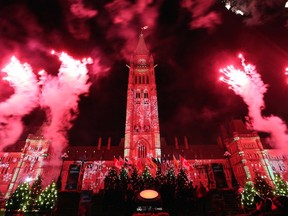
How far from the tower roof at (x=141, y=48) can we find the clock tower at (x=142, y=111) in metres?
0.34

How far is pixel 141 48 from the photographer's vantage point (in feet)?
228

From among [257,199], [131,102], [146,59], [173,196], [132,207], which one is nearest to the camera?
[257,199]

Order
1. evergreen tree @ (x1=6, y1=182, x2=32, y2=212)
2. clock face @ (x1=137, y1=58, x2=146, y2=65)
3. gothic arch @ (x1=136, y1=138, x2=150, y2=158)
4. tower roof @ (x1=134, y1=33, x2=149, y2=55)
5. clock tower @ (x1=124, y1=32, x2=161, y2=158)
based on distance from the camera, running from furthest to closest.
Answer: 1. tower roof @ (x1=134, y1=33, x2=149, y2=55)
2. clock face @ (x1=137, y1=58, x2=146, y2=65)
3. clock tower @ (x1=124, y1=32, x2=161, y2=158)
4. gothic arch @ (x1=136, y1=138, x2=150, y2=158)
5. evergreen tree @ (x1=6, y1=182, x2=32, y2=212)

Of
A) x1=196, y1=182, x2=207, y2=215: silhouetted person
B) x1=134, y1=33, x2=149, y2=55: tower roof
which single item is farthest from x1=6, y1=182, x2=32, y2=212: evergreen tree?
x1=134, y1=33, x2=149, y2=55: tower roof

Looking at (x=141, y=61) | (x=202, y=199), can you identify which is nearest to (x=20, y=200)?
(x=202, y=199)

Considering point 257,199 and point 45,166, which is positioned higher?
point 45,166

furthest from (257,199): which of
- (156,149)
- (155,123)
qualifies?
(155,123)

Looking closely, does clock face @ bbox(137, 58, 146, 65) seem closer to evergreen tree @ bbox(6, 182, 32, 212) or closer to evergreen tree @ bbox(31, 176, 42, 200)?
evergreen tree @ bbox(31, 176, 42, 200)

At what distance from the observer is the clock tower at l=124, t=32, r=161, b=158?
152ft

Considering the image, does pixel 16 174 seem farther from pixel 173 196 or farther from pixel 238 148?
pixel 238 148

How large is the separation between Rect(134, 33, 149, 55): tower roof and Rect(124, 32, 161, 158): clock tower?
1.11 ft

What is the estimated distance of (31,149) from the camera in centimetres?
5122

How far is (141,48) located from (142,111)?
1072 inches

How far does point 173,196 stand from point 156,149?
31.0m
